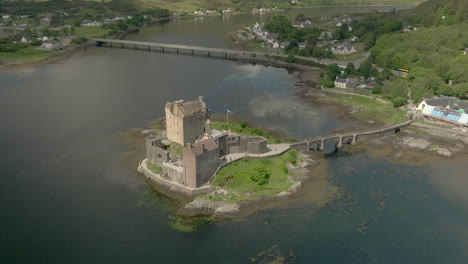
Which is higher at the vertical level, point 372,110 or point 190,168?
point 190,168

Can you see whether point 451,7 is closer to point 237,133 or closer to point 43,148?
point 237,133

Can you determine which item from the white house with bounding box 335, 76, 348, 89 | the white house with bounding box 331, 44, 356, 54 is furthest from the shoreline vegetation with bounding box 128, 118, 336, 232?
the white house with bounding box 331, 44, 356, 54

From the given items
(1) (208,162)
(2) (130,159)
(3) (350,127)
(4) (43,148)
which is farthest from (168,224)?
(3) (350,127)

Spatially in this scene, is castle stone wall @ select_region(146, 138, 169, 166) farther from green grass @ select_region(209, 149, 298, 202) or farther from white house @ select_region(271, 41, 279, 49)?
white house @ select_region(271, 41, 279, 49)

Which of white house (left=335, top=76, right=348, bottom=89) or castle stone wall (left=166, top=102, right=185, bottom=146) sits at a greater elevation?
castle stone wall (left=166, top=102, right=185, bottom=146)

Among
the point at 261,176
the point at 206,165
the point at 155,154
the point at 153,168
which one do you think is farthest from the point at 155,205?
the point at 261,176

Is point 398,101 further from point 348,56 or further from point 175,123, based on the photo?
point 348,56

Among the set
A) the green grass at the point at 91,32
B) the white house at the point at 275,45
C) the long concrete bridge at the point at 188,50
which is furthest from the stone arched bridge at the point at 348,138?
the green grass at the point at 91,32
